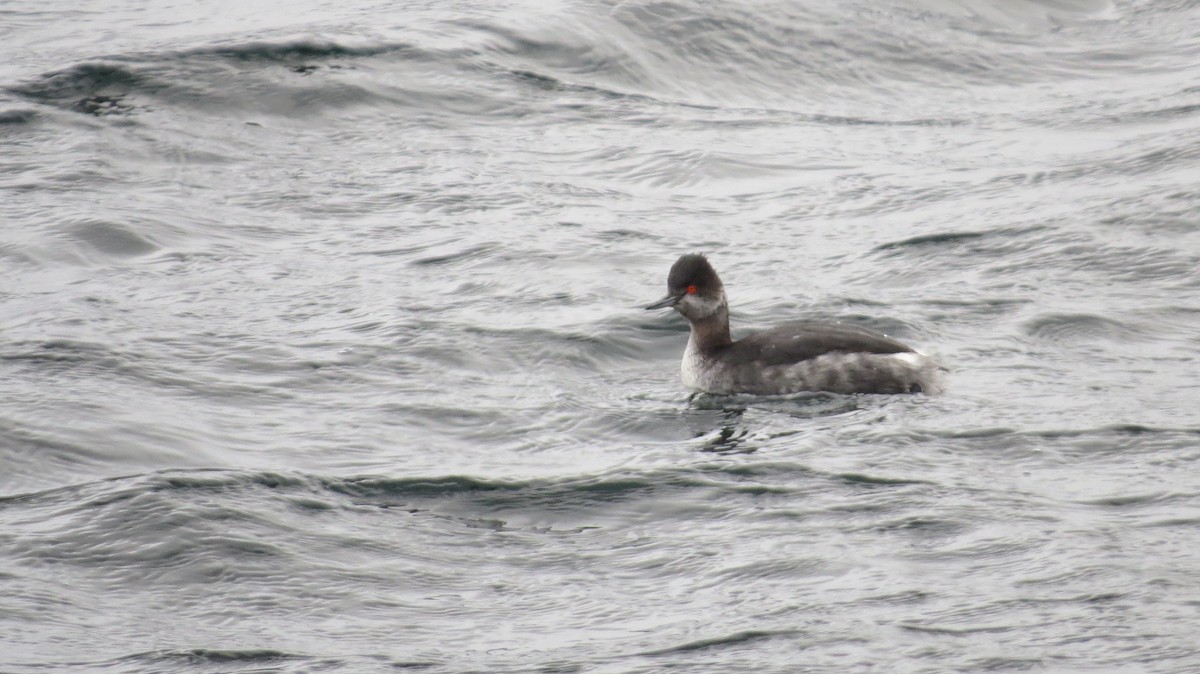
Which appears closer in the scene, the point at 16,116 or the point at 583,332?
the point at 583,332

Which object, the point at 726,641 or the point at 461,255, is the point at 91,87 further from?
the point at 726,641

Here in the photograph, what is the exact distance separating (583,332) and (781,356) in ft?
5.64

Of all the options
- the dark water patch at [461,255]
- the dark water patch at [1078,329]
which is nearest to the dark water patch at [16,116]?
the dark water patch at [461,255]

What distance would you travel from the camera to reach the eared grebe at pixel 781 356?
33.6 ft

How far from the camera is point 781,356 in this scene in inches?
414

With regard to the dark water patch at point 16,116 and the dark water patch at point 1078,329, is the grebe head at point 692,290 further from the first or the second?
the dark water patch at point 16,116

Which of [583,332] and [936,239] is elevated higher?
[936,239]

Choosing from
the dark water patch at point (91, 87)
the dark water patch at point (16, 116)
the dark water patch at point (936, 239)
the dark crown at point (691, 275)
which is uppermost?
the dark water patch at point (91, 87)

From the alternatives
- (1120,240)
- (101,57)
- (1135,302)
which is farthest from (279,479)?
(101,57)

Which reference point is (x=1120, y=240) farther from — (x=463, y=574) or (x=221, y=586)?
(x=221, y=586)

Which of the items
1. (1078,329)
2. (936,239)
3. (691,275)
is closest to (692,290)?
(691,275)

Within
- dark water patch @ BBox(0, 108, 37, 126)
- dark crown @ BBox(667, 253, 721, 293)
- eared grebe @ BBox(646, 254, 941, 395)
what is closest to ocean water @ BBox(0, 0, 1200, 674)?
eared grebe @ BBox(646, 254, 941, 395)

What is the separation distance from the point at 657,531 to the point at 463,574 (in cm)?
99

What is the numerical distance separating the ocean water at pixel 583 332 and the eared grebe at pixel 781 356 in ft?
0.50
